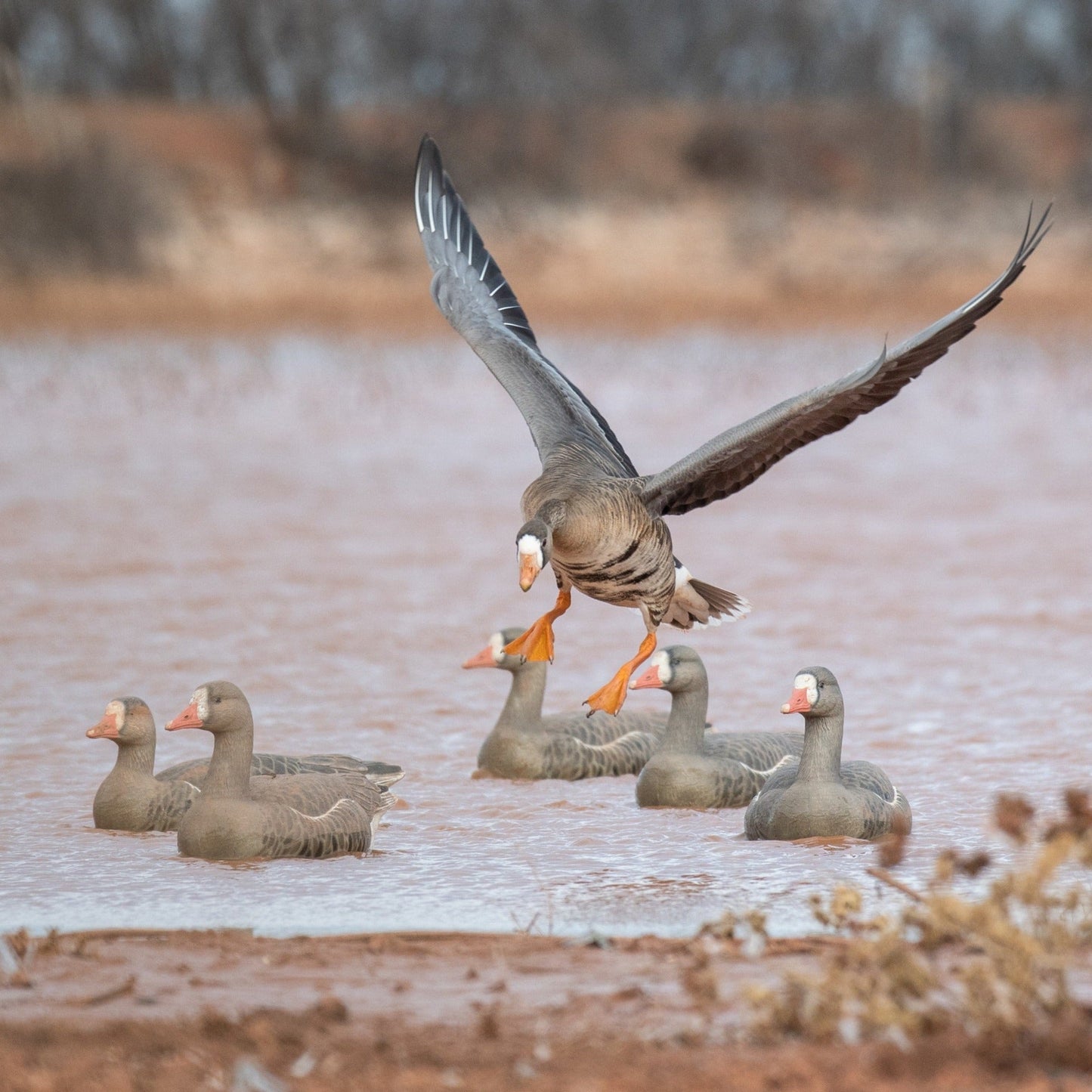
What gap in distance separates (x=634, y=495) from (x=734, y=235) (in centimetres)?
2662

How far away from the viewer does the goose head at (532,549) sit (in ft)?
20.2

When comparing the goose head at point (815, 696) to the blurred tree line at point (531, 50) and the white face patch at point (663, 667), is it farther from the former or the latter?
the blurred tree line at point (531, 50)

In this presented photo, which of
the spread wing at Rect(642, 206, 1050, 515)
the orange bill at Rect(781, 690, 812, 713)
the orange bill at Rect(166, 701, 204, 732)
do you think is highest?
the spread wing at Rect(642, 206, 1050, 515)

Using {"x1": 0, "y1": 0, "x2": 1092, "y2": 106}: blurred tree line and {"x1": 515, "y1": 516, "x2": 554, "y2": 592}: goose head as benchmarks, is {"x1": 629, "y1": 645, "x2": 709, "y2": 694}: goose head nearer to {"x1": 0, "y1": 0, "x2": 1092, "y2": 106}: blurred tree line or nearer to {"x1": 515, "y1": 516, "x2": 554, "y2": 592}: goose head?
{"x1": 515, "y1": 516, "x2": 554, "y2": 592}: goose head

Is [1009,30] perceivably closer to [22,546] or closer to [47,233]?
[47,233]

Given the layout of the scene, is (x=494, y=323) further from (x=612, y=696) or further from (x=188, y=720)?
(x=188, y=720)

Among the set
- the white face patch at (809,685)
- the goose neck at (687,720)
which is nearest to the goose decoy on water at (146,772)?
the goose neck at (687,720)

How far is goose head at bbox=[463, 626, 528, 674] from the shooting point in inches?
319

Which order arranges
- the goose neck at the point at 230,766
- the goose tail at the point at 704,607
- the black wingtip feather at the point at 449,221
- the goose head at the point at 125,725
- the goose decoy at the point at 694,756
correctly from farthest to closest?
the black wingtip feather at the point at 449,221 < the goose tail at the point at 704,607 < the goose decoy at the point at 694,756 < the goose head at the point at 125,725 < the goose neck at the point at 230,766

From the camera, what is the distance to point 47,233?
31.7m

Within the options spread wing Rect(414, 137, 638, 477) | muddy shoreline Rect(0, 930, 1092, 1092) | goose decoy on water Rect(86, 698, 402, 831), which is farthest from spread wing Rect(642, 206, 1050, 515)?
muddy shoreline Rect(0, 930, 1092, 1092)

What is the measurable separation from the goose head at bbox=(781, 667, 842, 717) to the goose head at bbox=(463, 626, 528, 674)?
1.74 meters

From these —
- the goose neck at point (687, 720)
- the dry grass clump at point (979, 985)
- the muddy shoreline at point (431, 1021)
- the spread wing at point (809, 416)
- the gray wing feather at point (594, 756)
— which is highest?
the spread wing at point (809, 416)

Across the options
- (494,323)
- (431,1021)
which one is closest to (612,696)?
(494,323)
